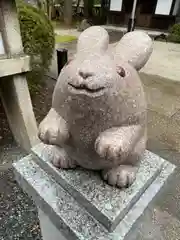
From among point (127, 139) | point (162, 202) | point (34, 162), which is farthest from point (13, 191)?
point (127, 139)

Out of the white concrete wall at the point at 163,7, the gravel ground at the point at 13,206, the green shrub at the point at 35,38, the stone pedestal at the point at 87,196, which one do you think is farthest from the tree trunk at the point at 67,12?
the stone pedestal at the point at 87,196

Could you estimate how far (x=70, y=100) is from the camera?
49 cm

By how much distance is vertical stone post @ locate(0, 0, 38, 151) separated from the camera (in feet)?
3.79

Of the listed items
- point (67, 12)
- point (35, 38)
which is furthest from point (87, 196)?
point (67, 12)

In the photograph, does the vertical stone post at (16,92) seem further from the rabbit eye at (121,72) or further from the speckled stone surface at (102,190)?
the rabbit eye at (121,72)

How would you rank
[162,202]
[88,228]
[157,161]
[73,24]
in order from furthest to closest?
[73,24], [162,202], [157,161], [88,228]

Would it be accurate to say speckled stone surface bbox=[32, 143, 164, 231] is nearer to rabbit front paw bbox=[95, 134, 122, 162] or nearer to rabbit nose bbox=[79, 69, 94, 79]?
rabbit front paw bbox=[95, 134, 122, 162]

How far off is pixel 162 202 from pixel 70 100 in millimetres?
1131

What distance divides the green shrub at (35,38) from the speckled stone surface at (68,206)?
110 centimetres

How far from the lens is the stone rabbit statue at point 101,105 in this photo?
1.55 feet

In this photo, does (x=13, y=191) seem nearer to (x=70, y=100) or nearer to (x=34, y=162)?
(x=34, y=162)

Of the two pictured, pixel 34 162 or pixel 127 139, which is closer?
pixel 127 139

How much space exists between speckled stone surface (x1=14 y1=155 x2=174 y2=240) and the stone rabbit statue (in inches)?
4.9

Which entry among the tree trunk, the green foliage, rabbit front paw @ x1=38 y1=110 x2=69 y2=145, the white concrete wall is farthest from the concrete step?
the tree trunk
